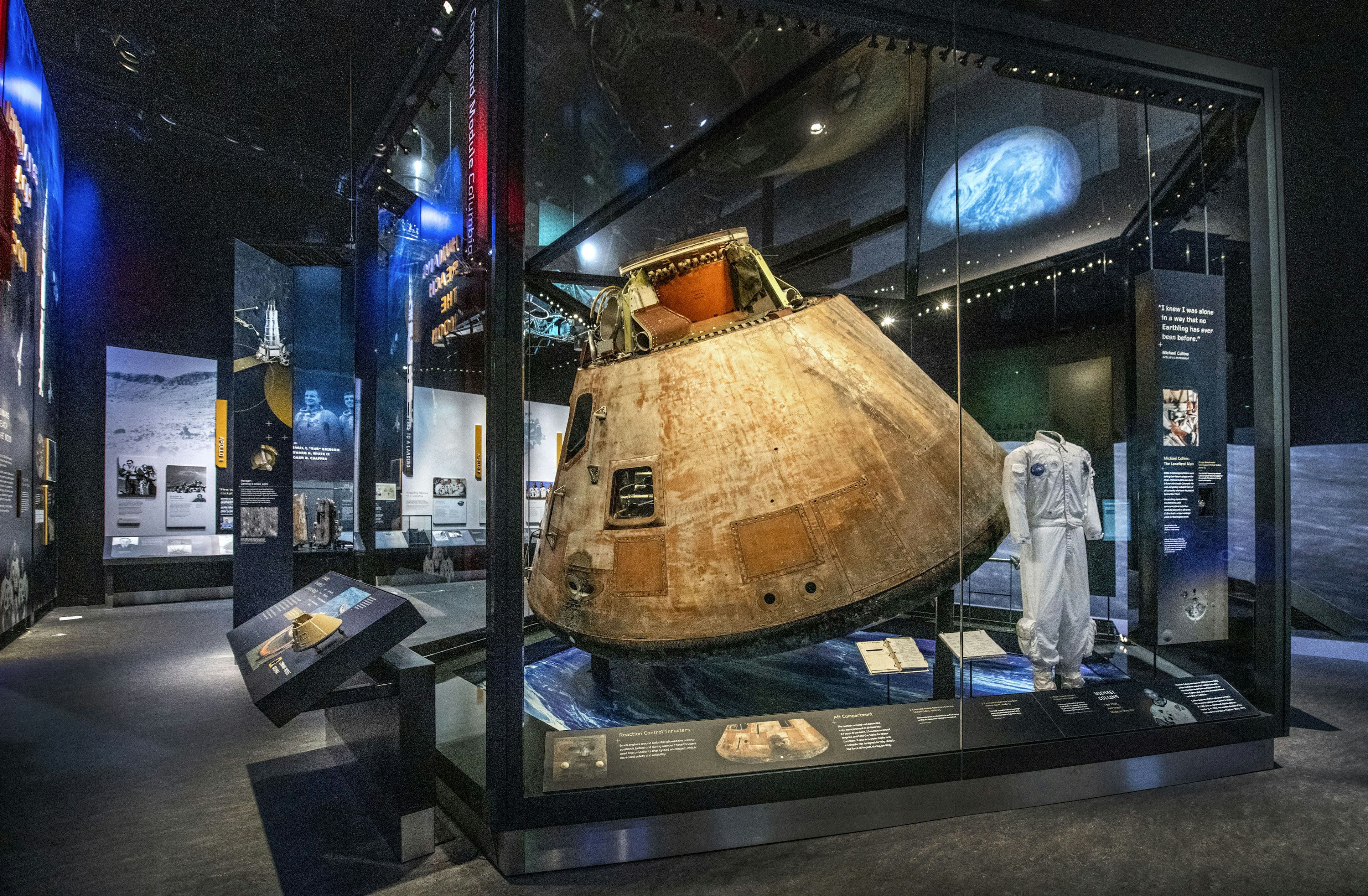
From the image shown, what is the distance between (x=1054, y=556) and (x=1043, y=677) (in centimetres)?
56

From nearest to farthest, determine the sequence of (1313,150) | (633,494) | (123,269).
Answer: (633,494), (1313,150), (123,269)

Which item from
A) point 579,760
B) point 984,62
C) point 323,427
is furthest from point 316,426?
point 984,62

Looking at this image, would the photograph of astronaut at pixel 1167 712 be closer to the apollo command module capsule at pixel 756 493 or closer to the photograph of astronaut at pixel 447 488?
the apollo command module capsule at pixel 756 493

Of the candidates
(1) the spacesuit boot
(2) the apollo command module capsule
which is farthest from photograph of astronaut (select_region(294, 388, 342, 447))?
(1) the spacesuit boot

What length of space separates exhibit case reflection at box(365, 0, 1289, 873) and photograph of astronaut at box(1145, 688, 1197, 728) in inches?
1.0

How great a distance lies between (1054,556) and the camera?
2.99 metres

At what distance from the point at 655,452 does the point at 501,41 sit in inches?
60.8

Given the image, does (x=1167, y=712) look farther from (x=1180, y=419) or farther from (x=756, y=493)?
(x=756, y=493)

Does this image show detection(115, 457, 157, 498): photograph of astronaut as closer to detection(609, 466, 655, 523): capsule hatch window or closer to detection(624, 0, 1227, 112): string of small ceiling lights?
detection(609, 466, 655, 523): capsule hatch window

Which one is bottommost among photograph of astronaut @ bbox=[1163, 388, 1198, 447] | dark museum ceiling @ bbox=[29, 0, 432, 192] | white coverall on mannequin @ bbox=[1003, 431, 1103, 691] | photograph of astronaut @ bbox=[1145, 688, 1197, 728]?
photograph of astronaut @ bbox=[1145, 688, 1197, 728]

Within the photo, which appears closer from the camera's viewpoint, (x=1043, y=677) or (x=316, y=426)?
(x=1043, y=677)

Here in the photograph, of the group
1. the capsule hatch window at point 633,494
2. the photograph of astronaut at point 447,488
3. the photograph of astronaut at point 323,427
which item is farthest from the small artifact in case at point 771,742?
the photograph of astronaut at point 323,427

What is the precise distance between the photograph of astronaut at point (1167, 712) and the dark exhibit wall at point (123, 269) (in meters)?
8.36

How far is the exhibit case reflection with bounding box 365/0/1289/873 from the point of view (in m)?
2.41
